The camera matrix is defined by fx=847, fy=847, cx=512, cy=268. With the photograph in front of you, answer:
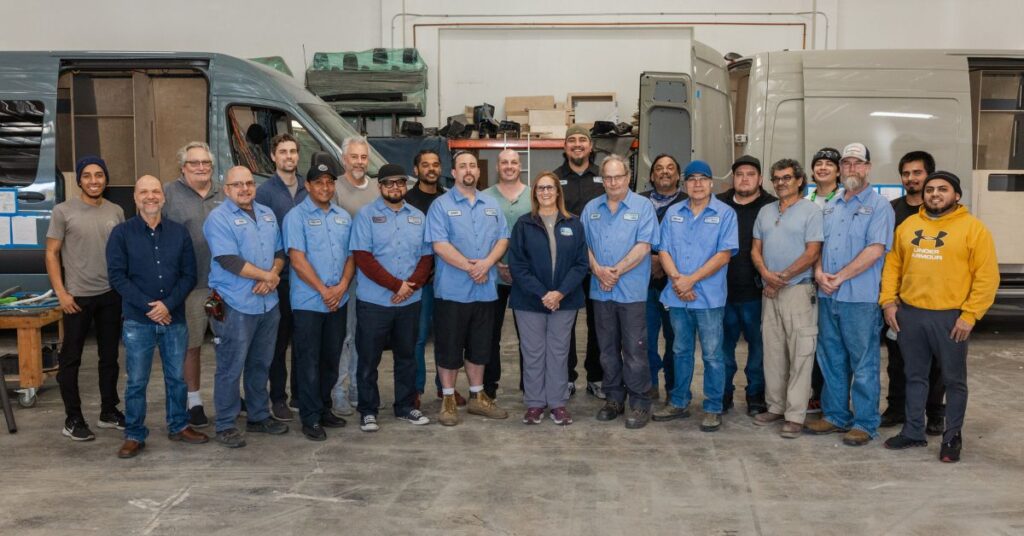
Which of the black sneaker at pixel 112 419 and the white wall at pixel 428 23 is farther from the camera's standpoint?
the white wall at pixel 428 23

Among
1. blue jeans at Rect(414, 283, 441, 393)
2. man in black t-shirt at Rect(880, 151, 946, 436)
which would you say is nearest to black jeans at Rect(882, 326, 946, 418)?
man in black t-shirt at Rect(880, 151, 946, 436)

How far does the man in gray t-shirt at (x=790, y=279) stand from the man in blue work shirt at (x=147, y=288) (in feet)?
10.8

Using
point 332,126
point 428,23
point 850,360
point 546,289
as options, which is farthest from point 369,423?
point 428,23

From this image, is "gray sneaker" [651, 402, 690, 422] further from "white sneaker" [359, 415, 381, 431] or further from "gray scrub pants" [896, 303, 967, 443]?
"white sneaker" [359, 415, 381, 431]

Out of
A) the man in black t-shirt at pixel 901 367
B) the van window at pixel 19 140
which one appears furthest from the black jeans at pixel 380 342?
the van window at pixel 19 140

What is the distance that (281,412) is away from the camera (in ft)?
17.0

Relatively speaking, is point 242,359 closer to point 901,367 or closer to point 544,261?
point 544,261

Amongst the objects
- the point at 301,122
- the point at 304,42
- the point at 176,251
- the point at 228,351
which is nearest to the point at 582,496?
the point at 228,351

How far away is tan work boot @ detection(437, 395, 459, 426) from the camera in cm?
514

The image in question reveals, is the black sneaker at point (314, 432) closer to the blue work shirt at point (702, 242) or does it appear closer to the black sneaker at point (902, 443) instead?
the blue work shirt at point (702, 242)

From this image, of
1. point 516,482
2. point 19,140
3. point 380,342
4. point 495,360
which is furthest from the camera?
point 19,140

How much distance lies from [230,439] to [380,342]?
99cm

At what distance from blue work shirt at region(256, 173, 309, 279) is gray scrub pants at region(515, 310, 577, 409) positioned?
150 cm

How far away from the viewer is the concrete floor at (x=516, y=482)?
3.69 m
